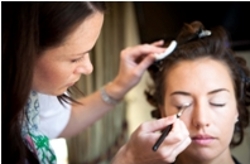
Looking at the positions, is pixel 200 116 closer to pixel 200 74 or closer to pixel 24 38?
pixel 200 74

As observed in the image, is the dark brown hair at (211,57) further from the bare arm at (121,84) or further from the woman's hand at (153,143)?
the woman's hand at (153,143)

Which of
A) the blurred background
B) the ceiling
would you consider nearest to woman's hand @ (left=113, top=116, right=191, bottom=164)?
the ceiling

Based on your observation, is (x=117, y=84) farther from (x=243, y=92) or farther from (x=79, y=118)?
(x=243, y=92)

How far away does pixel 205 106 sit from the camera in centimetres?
99

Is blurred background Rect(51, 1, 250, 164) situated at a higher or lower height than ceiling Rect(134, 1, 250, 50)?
lower

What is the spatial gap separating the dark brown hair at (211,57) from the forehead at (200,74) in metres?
0.02

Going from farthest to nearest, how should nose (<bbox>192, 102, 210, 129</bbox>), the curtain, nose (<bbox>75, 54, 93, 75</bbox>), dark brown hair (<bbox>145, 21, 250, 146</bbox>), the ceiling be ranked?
the curtain → the ceiling → dark brown hair (<bbox>145, 21, 250, 146</bbox>) → nose (<bbox>192, 102, 210, 129</bbox>) → nose (<bbox>75, 54, 93, 75</bbox>)

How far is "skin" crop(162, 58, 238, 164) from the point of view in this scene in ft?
3.23

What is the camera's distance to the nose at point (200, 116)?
38.1 inches

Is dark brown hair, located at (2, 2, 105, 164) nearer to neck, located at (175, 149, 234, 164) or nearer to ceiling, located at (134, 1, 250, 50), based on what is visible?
neck, located at (175, 149, 234, 164)

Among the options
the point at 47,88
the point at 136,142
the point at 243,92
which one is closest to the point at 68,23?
the point at 47,88

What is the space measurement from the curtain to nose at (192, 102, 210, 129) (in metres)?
1.12

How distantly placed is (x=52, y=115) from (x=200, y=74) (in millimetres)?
393

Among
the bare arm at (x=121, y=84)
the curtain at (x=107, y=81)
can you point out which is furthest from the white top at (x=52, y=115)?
the curtain at (x=107, y=81)
